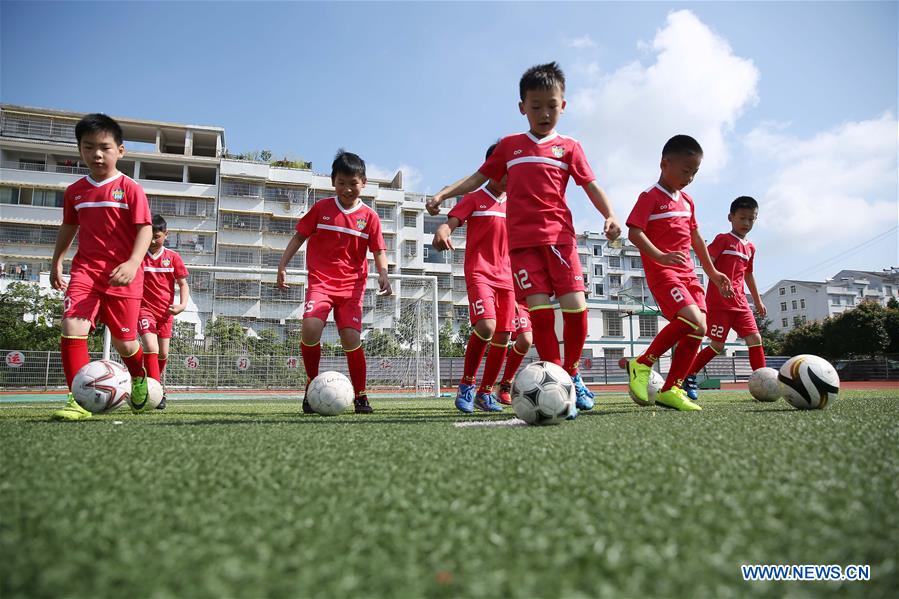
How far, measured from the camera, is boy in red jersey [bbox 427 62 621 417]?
4.08m

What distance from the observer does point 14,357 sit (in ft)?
54.0

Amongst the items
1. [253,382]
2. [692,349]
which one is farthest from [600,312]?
[692,349]

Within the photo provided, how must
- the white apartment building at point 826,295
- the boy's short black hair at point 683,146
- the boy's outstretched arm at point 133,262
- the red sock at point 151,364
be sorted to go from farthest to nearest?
the white apartment building at point 826,295 → the red sock at point 151,364 → the boy's short black hair at point 683,146 → the boy's outstretched arm at point 133,262

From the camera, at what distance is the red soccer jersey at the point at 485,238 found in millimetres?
5625

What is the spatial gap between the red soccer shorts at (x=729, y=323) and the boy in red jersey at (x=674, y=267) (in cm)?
196

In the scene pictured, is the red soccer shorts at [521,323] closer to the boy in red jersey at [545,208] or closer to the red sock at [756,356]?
the boy in red jersey at [545,208]

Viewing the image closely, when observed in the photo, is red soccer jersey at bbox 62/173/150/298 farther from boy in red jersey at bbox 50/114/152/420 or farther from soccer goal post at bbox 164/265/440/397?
soccer goal post at bbox 164/265/440/397

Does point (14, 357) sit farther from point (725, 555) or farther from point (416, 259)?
point (416, 259)

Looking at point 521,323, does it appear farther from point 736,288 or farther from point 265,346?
point 265,346

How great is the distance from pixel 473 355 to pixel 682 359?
1.99 meters

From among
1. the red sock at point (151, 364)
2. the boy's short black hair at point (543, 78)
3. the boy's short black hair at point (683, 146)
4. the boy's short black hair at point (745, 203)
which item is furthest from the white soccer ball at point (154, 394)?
the boy's short black hair at point (745, 203)

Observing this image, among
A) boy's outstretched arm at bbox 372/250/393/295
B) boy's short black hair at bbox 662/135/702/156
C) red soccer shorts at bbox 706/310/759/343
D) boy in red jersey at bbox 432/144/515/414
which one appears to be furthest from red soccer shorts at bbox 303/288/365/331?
red soccer shorts at bbox 706/310/759/343

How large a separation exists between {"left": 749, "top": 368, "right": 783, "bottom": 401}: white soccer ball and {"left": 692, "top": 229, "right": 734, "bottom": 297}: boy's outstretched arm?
1.83 metres

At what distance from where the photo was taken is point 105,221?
438cm
